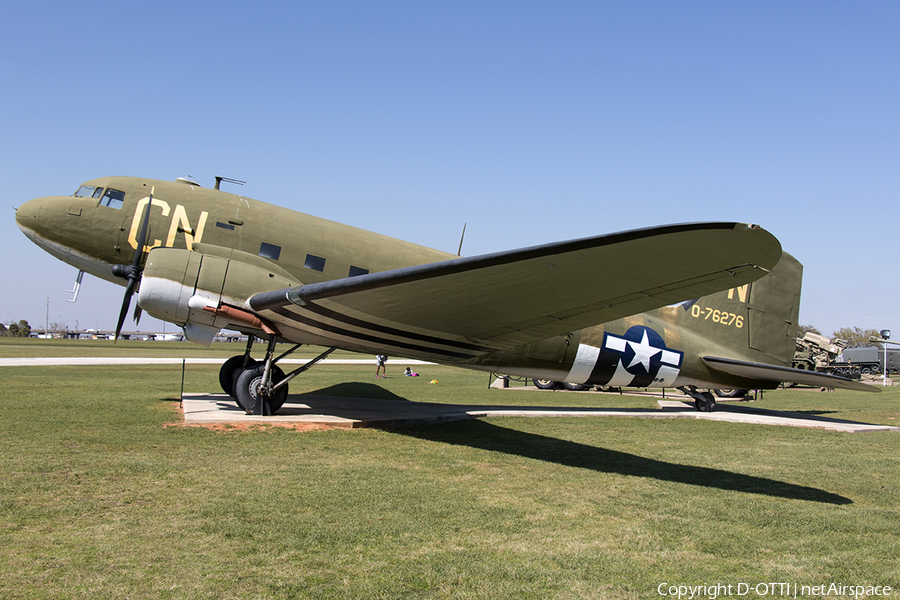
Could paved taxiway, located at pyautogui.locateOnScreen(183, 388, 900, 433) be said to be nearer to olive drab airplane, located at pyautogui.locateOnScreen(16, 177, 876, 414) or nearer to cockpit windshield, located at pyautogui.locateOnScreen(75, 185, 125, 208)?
olive drab airplane, located at pyautogui.locateOnScreen(16, 177, 876, 414)

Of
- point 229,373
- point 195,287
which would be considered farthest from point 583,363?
point 229,373

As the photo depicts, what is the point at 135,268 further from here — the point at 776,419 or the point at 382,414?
the point at 776,419

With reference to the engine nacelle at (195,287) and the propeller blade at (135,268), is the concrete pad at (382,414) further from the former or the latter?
the propeller blade at (135,268)

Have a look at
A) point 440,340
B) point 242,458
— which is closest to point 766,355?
point 440,340

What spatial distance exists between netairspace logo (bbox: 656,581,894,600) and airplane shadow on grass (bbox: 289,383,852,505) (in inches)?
98.4

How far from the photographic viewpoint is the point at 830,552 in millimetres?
4375

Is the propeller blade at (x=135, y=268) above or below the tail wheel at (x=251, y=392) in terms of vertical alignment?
above

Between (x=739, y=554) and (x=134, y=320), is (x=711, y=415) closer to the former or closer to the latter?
(x=739, y=554)

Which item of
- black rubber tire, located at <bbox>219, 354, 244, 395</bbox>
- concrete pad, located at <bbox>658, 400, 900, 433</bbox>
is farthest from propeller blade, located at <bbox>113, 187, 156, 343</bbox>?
concrete pad, located at <bbox>658, 400, 900, 433</bbox>

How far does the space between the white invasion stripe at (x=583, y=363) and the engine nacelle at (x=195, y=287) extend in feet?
19.9

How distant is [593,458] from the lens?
26.3ft

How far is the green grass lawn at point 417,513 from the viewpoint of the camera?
3637 mm

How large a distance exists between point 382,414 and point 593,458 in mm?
4780

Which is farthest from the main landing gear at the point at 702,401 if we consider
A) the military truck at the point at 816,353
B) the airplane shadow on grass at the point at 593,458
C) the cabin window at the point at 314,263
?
the military truck at the point at 816,353
